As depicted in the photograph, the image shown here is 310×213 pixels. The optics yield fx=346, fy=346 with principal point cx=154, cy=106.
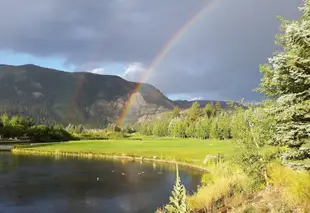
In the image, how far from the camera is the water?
3178 centimetres

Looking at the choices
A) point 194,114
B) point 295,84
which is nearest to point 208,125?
point 194,114

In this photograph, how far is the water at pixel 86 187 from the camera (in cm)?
3178

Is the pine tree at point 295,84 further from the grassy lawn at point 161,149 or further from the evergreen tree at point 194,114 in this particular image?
the evergreen tree at point 194,114

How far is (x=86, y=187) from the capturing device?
4200cm

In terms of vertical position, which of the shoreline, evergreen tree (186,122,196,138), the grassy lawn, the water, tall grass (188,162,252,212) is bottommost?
the water

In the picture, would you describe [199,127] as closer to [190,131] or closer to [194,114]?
[190,131]

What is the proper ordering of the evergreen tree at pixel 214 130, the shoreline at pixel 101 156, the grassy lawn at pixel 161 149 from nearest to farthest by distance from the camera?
the shoreline at pixel 101 156, the grassy lawn at pixel 161 149, the evergreen tree at pixel 214 130

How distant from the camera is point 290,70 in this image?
11.4m

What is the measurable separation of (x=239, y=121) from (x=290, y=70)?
8615mm

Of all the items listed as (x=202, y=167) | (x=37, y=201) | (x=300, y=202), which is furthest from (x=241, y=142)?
(x=202, y=167)

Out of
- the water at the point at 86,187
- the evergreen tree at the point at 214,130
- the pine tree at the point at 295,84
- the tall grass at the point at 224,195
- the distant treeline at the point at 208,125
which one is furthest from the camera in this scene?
the evergreen tree at the point at 214,130

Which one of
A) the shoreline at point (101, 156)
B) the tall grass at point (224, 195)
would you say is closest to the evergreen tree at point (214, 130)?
the shoreline at point (101, 156)

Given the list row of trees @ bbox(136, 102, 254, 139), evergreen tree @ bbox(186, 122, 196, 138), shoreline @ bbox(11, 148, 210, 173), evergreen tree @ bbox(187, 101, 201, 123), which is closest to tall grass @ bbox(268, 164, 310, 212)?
shoreline @ bbox(11, 148, 210, 173)

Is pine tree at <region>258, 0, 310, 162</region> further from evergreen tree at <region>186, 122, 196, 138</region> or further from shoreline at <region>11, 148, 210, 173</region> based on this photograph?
evergreen tree at <region>186, 122, 196, 138</region>
